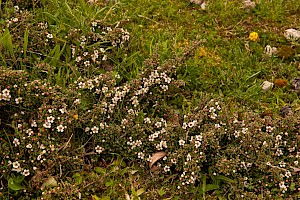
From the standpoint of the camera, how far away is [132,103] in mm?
3756

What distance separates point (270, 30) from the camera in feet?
16.3

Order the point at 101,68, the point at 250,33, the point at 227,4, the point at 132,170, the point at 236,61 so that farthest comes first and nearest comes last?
the point at 227,4 → the point at 250,33 → the point at 236,61 → the point at 101,68 → the point at 132,170

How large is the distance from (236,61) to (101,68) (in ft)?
4.47

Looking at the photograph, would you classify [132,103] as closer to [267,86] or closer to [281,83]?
[267,86]

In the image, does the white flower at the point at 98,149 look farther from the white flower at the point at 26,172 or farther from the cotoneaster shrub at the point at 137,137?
the white flower at the point at 26,172

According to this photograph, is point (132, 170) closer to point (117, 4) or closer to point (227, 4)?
point (117, 4)

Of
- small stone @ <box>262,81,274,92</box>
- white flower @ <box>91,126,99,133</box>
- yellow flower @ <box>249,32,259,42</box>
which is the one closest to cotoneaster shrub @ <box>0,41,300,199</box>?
white flower @ <box>91,126,99,133</box>

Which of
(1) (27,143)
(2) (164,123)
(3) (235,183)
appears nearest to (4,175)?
(1) (27,143)

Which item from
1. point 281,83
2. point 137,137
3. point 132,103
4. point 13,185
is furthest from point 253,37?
point 13,185

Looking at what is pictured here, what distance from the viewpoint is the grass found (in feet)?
11.1

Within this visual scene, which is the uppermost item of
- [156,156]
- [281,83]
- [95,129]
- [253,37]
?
[253,37]

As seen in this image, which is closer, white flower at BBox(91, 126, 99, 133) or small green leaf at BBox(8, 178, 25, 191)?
small green leaf at BBox(8, 178, 25, 191)

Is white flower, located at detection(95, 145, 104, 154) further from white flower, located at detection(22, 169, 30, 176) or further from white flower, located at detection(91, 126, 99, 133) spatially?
white flower, located at detection(22, 169, 30, 176)

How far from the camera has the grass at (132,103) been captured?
11.1 feet
